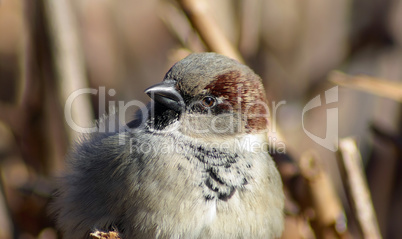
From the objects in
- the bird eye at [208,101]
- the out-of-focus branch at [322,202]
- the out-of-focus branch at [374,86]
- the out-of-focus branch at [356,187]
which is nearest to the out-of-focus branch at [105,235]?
the bird eye at [208,101]

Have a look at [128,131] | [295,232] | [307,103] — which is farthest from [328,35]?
[128,131]

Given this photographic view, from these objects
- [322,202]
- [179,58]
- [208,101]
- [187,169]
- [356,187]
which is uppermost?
[179,58]

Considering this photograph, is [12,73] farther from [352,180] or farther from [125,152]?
[352,180]

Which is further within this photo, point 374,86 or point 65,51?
point 65,51

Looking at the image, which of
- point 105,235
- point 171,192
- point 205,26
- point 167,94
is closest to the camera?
point 105,235

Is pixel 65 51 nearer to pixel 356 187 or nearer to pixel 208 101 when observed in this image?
pixel 208 101

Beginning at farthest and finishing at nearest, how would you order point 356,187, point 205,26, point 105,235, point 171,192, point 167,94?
point 205,26 → point 356,187 → point 167,94 → point 171,192 → point 105,235

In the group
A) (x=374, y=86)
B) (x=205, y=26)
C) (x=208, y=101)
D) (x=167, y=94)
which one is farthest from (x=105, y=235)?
(x=374, y=86)

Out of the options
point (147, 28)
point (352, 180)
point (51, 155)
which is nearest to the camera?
point (352, 180)
